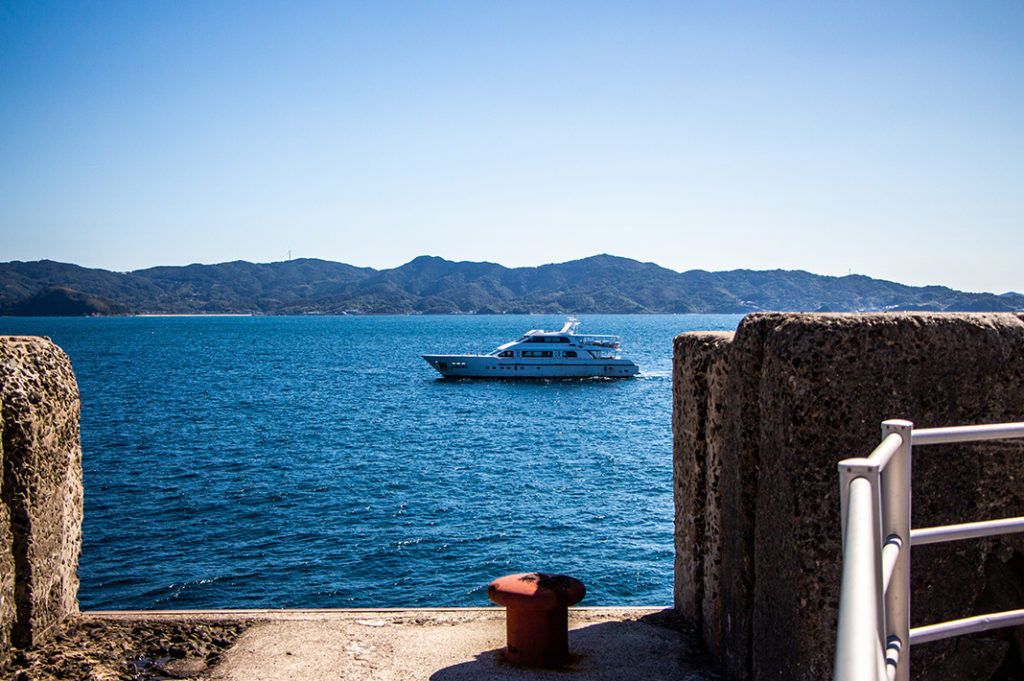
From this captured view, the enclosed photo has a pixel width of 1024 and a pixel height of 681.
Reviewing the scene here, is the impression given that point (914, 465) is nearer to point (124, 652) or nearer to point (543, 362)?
point (124, 652)

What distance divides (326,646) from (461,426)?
33.3 meters

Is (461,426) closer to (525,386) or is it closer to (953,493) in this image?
(525,386)

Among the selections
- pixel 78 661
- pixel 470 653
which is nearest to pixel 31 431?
pixel 78 661

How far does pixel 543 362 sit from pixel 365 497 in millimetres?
36287

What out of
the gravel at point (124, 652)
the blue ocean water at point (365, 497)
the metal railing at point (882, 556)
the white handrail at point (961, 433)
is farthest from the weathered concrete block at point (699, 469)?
the blue ocean water at point (365, 497)

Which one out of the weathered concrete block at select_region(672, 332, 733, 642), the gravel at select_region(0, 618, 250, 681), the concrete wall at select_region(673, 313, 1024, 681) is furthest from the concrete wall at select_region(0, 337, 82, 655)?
the concrete wall at select_region(673, 313, 1024, 681)

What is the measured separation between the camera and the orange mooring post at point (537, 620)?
14.2ft

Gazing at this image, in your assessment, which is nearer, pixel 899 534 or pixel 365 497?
pixel 899 534

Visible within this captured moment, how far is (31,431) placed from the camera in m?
4.44

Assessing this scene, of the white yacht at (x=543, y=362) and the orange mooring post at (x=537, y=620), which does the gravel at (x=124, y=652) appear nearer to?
the orange mooring post at (x=537, y=620)

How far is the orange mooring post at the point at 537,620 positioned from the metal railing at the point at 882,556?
2.56 m

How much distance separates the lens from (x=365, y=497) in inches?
893

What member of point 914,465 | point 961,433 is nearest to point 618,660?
point 914,465

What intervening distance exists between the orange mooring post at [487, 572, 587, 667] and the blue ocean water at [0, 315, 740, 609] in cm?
1070
